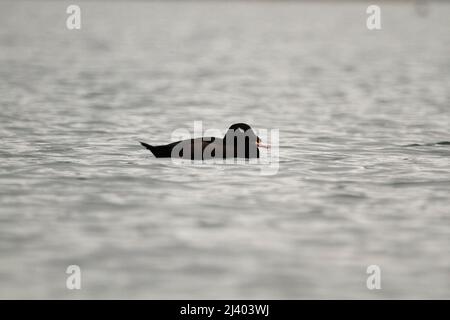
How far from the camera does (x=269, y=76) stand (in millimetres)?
35156

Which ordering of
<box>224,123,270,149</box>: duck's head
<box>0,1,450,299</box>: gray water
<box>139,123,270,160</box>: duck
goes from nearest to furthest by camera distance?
<box>0,1,450,299</box>: gray water
<box>139,123,270,160</box>: duck
<box>224,123,270,149</box>: duck's head

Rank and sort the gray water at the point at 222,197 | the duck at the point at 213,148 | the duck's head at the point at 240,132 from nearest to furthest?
1. the gray water at the point at 222,197
2. the duck at the point at 213,148
3. the duck's head at the point at 240,132

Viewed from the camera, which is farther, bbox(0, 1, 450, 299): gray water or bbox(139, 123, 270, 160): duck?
bbox(139, 123, 270, 160): duck

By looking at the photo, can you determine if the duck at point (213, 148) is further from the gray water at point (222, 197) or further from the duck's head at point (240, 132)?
the gray water at point (222, 197)

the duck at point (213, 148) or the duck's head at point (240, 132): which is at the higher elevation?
the duck's head at point (240, 132)

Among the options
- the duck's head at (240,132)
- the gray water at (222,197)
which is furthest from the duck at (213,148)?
the gray water at (222,197)

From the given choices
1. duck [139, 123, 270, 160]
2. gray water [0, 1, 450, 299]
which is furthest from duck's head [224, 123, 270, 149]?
gray water [0, 1, 450, 299]

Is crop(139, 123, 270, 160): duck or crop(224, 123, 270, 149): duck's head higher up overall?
crop(224, 123, 270, 149): duck's head

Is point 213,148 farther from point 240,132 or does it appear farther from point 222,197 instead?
point 222,197

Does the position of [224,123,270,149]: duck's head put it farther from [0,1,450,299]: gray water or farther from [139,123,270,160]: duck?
[0,1,450,299]: gray water

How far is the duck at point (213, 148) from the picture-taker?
14.2 metres

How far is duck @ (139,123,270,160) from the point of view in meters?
14.2
